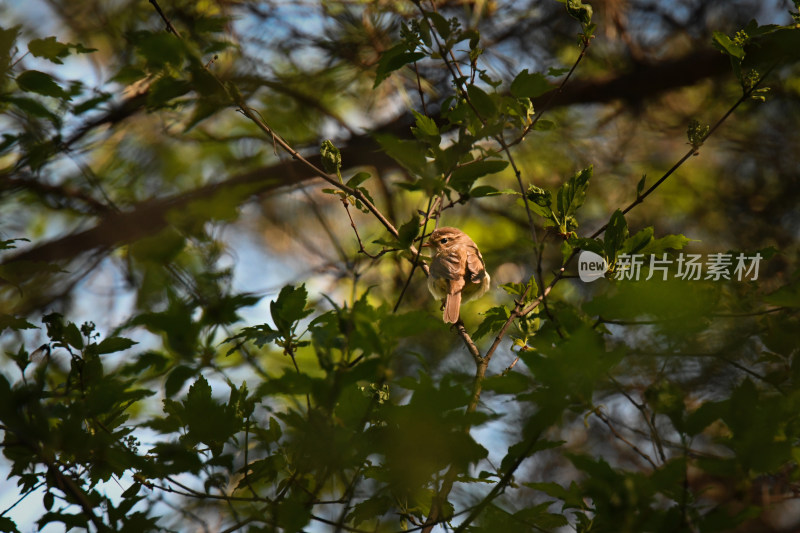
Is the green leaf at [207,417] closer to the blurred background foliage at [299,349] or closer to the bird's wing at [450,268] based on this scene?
the blurred background foliage at [299,349]

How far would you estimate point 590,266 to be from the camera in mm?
1831

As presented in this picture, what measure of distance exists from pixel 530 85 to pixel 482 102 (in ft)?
0.35

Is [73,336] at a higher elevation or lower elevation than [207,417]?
higher

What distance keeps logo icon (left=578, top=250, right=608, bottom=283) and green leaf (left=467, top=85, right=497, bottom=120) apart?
53 cm

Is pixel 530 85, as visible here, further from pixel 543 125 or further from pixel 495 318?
pixel 495 318

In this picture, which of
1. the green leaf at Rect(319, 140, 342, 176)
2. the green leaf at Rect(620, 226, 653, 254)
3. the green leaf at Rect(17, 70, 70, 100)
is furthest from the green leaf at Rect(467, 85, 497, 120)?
the green leaf at Rect(17, 70, 70, 100)

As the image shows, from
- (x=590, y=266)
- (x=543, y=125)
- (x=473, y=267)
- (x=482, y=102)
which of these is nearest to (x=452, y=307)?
(x=473, y=267)

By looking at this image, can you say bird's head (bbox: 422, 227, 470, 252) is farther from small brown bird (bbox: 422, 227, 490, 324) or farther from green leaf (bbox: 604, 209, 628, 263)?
green leaf (bbox: 604, 209, 628, 263)

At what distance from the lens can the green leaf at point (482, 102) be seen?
135 cm

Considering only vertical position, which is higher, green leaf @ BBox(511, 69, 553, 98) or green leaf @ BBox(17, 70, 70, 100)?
green leaf @ BBox(511, 69, 553, 98)

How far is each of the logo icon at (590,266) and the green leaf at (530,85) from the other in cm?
50

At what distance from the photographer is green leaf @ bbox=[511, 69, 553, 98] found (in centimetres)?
137

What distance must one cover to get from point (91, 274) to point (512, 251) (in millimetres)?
2257

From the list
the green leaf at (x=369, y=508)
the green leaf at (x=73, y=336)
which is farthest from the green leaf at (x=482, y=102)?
the green leaf at (x=73, y=336)
